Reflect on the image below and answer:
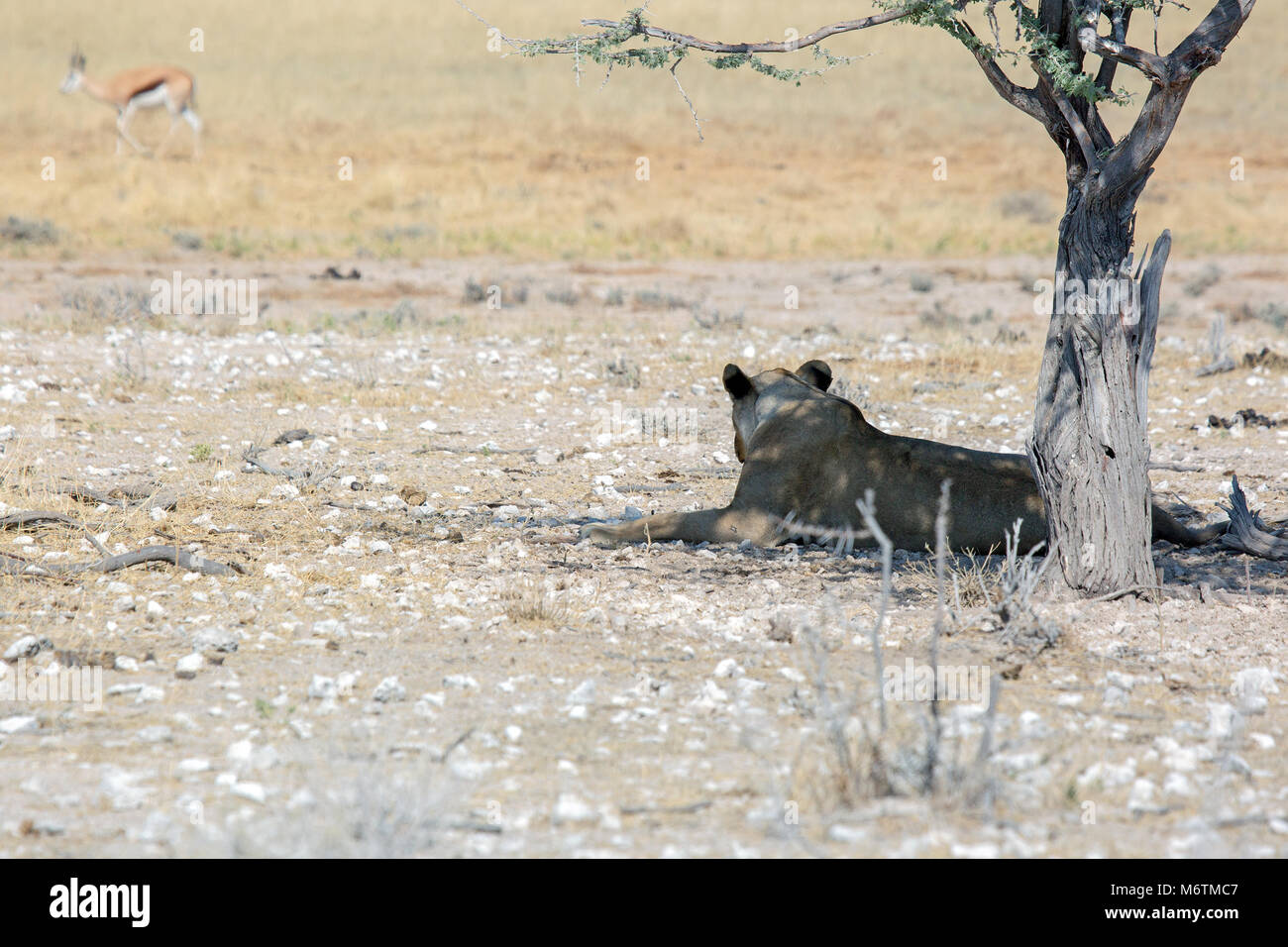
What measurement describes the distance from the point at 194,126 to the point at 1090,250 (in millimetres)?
30487

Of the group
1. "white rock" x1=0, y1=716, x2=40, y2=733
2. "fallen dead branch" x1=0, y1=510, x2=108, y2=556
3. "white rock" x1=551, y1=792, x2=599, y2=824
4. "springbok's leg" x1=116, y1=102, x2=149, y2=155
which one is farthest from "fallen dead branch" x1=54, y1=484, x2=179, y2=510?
"springbok's leg" x1=116, y1=102, x2=149, y2=155

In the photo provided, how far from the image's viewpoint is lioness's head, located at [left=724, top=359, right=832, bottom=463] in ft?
24.7

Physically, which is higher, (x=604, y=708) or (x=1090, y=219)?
(x=1090, y=219)

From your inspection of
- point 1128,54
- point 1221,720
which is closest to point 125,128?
point 1128,54

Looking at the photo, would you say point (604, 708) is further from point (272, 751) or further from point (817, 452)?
point (817, 452)

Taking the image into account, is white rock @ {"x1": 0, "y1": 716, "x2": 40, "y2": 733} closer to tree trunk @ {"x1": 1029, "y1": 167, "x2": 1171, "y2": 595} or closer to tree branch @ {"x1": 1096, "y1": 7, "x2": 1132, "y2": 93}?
tree trunk @ {"x1": 1029, "y1": 167, "x2": 1171, "y2": 595}

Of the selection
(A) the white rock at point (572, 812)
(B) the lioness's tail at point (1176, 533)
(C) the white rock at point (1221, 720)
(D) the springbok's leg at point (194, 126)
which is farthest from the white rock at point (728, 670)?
(D) the springbok's leg at point (194, 126)

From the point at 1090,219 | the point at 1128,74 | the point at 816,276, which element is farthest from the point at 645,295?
the point at 1128,74

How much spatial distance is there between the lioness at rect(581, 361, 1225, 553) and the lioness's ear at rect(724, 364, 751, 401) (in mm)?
390

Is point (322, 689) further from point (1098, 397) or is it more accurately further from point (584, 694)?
point (1098, 397)

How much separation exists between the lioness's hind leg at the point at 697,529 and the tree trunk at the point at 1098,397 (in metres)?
1.61

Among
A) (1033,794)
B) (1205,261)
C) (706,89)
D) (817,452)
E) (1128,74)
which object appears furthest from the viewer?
(1128,74)
